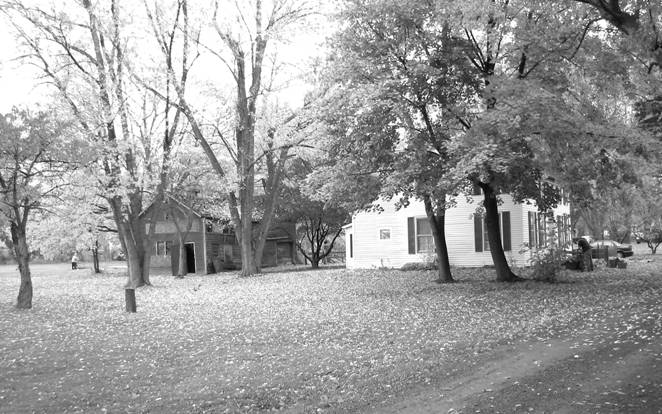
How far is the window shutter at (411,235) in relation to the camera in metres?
28.6

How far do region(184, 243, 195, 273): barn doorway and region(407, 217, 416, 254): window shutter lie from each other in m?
19.6

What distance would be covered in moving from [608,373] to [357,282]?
15.8m

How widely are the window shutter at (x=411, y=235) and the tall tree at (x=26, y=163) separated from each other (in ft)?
53.5

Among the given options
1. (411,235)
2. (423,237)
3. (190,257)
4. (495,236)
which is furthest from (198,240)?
(495,236)

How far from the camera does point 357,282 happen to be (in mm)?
22641

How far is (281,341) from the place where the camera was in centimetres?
1028

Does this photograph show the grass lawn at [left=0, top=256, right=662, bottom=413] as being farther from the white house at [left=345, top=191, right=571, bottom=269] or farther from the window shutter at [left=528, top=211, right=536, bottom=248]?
the window shutter at [left=528, top=211, right=536, bottom=248]

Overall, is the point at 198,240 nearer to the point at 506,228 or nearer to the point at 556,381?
the point at 506,228

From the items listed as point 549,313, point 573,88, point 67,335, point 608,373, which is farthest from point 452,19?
point 67,335

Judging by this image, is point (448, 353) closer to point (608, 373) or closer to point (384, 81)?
point (608, 373)

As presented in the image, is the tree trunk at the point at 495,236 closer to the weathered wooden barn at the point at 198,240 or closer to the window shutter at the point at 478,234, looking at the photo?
the window shutter at the point at 478,234

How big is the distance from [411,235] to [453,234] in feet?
7.15

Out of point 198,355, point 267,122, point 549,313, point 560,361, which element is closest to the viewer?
point 560,361

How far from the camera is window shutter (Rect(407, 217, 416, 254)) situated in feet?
93.7
